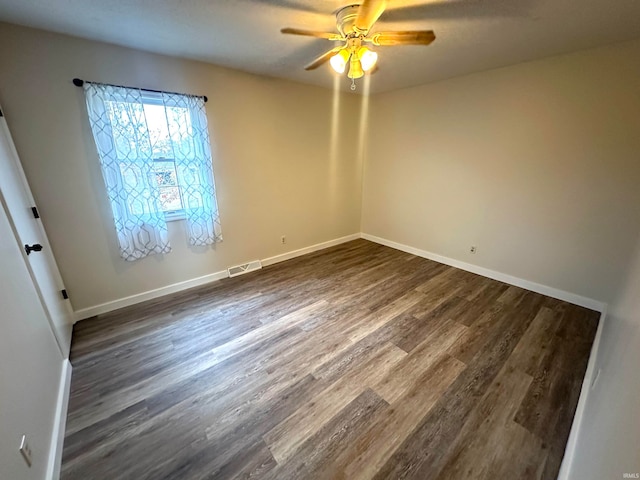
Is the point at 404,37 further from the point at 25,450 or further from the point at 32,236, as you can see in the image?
the point at 32,236

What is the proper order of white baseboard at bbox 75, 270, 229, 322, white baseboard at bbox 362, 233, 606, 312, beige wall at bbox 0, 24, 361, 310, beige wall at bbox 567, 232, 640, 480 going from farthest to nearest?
1. white baseboard at bbox 362, 233, 606, 312
2. white baseboard at bbox 75, 270, 229, 322
3. beige wall at bbox 0, 24, 361, 310
4. beige wall at bbox 567, 232, 640, 480

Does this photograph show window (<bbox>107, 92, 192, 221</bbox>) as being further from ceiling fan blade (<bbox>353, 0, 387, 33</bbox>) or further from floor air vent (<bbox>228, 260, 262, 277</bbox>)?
ceiling fan blade (<bbox>353, 0, 387, 33</bbox>)

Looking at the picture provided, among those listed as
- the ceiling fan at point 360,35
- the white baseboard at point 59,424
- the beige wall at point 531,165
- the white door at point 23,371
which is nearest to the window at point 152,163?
the white door at point 23,371

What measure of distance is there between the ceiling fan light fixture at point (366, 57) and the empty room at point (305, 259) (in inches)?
1.6

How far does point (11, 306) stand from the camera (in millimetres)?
1251

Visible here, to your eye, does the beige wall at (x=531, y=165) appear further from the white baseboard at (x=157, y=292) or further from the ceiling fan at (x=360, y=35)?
the white baseboard at (x=157, y=292)

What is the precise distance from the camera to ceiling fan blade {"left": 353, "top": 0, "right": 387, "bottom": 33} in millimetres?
1264

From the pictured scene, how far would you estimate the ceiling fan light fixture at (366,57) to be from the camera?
5.66 feet

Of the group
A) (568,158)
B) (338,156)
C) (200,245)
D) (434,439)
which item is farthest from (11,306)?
(568,158)

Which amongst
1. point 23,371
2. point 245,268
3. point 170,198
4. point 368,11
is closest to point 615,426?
point 368,11

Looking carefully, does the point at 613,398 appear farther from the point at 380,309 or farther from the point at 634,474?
the point at 380,309

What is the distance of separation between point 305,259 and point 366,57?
268cm

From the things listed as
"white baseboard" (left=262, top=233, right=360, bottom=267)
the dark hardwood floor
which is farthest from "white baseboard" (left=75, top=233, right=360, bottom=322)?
the dark hardwood floor

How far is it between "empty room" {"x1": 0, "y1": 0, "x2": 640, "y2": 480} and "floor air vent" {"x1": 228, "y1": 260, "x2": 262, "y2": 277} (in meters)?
0.03
